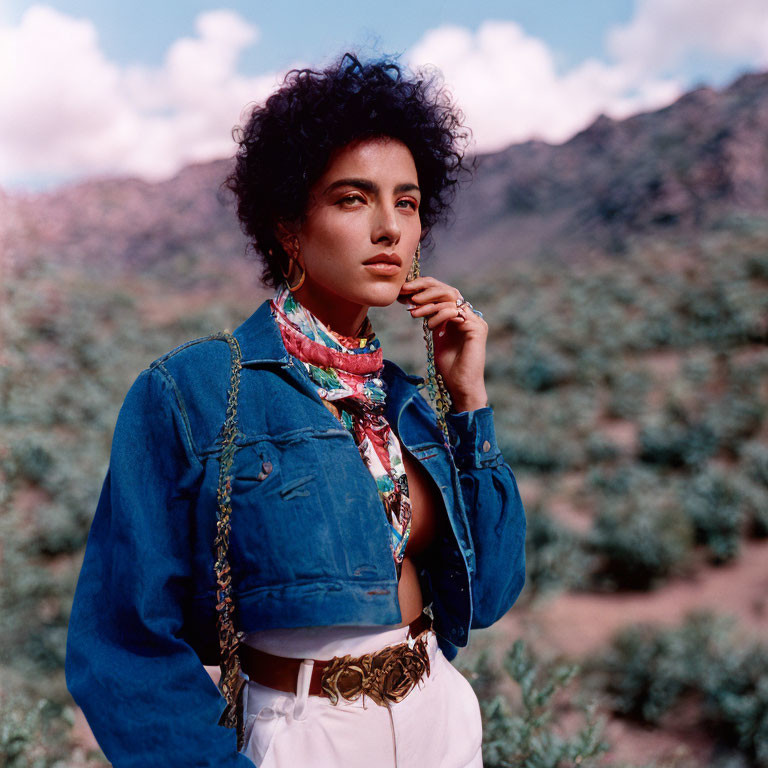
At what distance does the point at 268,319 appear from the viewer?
1445 mm

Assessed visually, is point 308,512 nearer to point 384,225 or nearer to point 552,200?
point 384,225

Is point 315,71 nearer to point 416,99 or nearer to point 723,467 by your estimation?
point 416,99

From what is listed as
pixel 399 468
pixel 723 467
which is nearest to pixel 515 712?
pixel 399 468

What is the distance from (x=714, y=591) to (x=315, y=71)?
5.83 m

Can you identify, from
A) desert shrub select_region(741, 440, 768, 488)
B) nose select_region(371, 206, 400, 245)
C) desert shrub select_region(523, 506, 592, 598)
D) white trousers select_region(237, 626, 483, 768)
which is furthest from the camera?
desert shrub select_region(741, 440, 768, 488)

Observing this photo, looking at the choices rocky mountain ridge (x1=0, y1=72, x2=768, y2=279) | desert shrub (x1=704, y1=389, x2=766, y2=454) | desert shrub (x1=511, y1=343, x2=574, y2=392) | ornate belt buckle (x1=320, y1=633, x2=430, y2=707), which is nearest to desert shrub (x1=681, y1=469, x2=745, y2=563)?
desert shrub (x1=704, y1=389, x2=766, y2=454)

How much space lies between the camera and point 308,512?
124cm

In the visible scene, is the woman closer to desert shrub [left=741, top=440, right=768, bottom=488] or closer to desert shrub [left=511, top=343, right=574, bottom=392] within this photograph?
desert shrub [left=741, top=440, right=768, bottom=488]

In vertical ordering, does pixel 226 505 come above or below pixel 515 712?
above

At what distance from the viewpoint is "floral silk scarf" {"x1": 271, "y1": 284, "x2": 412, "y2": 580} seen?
1.41 meters

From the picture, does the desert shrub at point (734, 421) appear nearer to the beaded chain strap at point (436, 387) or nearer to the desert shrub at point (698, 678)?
the desert shrub at point (698, 678)

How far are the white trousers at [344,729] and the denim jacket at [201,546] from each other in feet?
0.31

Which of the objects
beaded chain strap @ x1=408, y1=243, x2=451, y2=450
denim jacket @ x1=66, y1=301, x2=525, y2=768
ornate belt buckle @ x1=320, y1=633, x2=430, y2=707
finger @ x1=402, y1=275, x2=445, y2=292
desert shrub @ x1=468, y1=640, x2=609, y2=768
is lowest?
desert shrub @ x1=468, y1=640, x2=609, y2=768

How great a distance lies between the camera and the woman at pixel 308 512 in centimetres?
119
